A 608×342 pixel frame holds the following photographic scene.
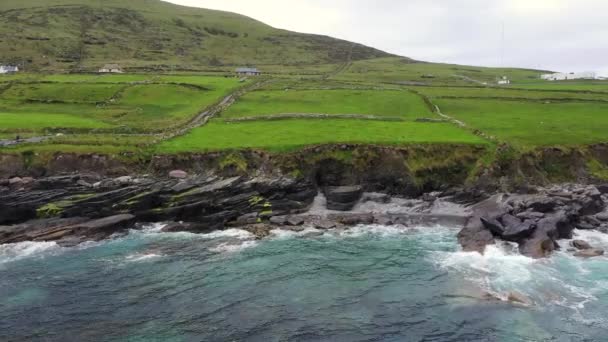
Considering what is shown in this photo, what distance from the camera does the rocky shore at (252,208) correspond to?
147ft

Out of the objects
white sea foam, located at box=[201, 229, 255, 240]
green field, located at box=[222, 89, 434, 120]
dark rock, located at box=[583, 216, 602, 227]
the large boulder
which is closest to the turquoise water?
white sea foam, located at box=[201, 229, 255, 240]

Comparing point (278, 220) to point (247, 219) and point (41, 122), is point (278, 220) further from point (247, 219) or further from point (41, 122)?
point (41, 122)

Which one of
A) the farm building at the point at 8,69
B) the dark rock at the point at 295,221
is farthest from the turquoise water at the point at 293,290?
the farm building at the point at 8,69

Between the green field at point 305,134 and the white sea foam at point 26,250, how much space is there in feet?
59.2

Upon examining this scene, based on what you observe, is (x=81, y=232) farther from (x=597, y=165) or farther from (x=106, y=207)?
(x=597, y=165)

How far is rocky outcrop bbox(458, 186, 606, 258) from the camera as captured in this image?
137 feet

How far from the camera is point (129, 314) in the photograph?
98.8ft

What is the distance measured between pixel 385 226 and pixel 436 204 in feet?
26.2


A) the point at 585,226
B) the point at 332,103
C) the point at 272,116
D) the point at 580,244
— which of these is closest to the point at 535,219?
the point at 580,244

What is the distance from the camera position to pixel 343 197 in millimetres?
52500

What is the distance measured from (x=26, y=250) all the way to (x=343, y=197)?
3134 cm

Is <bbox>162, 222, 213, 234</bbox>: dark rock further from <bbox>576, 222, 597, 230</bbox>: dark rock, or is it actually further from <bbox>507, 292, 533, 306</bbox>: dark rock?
<bbox>576, 222, 597, 230</bbox>: dark rock

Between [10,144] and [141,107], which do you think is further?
[141,107]

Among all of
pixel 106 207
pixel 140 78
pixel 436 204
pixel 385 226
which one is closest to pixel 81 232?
pixel 106 207
